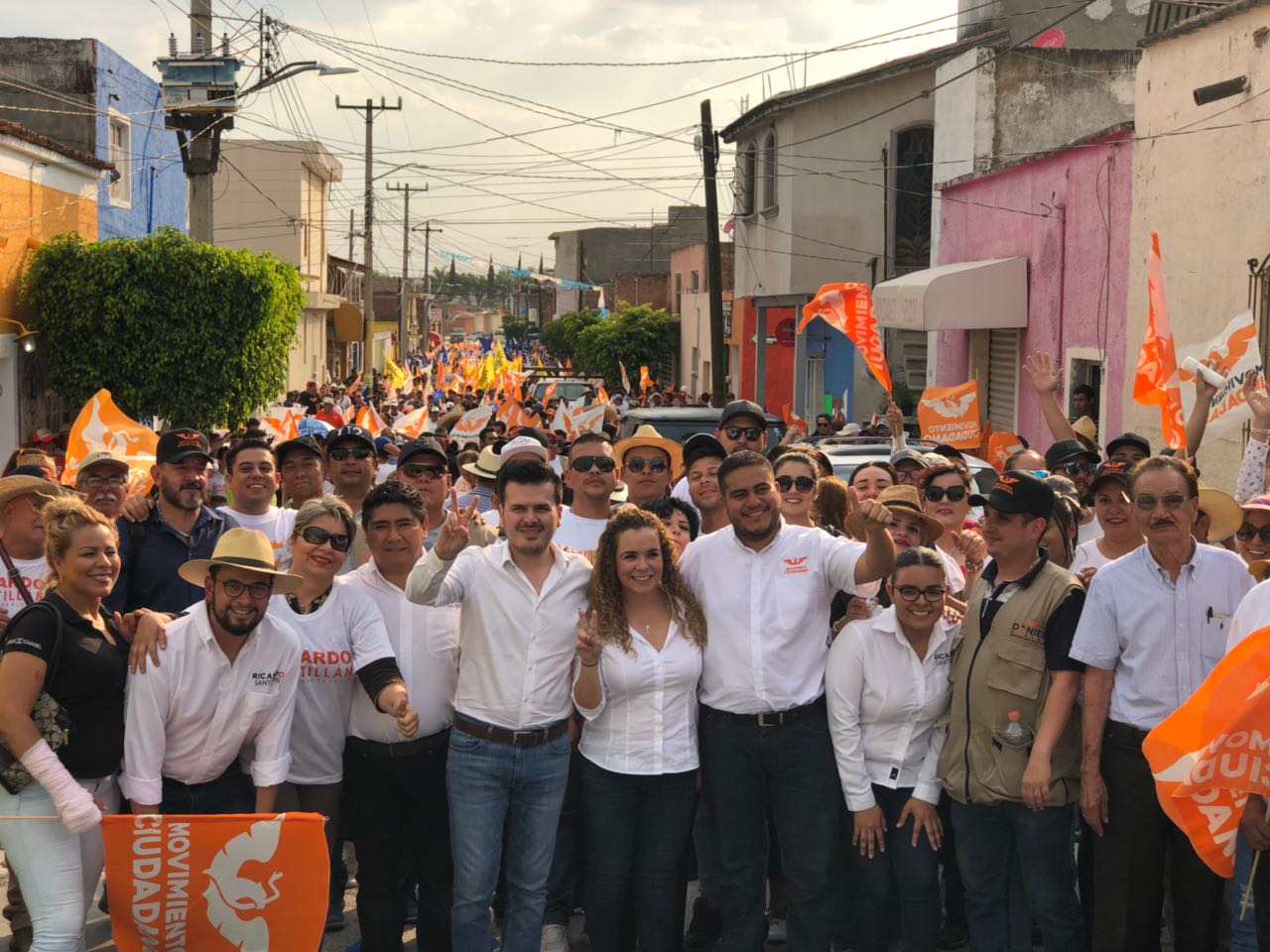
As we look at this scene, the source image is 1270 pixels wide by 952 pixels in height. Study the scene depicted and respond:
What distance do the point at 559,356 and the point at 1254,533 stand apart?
6548 cm

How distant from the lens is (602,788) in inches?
222

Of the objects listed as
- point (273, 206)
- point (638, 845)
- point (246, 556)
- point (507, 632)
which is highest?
point (273, 206)

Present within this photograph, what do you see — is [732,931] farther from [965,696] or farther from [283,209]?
[283,209]

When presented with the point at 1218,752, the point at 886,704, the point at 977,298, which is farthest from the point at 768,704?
the point at 977,298

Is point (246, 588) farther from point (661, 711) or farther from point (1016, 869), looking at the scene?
point (1016, 869)

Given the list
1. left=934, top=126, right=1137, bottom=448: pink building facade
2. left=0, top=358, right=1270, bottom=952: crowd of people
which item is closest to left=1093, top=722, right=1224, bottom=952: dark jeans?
left=0, top=358, right=1270, bottom=952: crowd of people

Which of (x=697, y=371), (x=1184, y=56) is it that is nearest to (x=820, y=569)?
(x=1184, y=56)

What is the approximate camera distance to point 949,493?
6.96 m

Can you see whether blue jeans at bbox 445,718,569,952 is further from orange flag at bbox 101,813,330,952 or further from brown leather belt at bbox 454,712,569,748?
orange flag at bbox 101,813,330,952

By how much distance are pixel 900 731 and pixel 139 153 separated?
912 inches

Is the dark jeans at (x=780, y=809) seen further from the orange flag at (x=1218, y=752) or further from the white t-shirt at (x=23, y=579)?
the white t-shirt at (x=23, y=579)

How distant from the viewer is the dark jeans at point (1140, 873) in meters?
5.45

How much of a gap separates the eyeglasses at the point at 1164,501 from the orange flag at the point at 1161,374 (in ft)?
13.7

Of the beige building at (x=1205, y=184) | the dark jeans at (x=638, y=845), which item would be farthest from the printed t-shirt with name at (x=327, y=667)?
the beige building at (x=1205, y=184)
